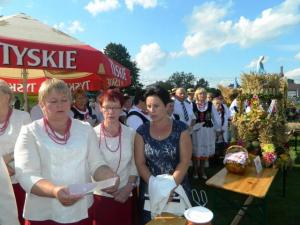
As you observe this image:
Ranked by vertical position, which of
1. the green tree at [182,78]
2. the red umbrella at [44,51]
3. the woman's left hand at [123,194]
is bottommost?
the woman's left hand at [123,194]

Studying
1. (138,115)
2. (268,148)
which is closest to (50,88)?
(138,115)

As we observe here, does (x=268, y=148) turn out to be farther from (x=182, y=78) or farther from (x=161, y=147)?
(x=182, y=78)

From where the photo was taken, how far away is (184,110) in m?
7.65

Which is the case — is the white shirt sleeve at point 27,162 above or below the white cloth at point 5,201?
above

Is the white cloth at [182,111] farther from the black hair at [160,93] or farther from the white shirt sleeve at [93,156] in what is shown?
the white shirt sleeve at [93,156]

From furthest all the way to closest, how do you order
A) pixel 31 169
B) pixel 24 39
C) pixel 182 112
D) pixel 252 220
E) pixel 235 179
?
pixel 182 112 < pixel 252 220 < pixel 235 179 < pixel 24 39 < pixel 31 169

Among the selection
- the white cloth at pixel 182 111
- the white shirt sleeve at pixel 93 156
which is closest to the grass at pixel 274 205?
the white cloth at pixel 182 111

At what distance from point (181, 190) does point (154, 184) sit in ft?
0.77

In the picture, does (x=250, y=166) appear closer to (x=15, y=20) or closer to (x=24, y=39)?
(x=24, y=39)

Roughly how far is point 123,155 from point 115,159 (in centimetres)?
7

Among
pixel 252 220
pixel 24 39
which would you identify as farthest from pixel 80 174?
pixel 252 220

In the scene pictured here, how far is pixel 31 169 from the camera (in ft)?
6.85

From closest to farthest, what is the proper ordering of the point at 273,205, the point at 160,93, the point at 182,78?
the point at 160,93 → the point at 273,205 → the point at 182,78

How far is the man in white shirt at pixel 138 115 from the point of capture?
4641mm
